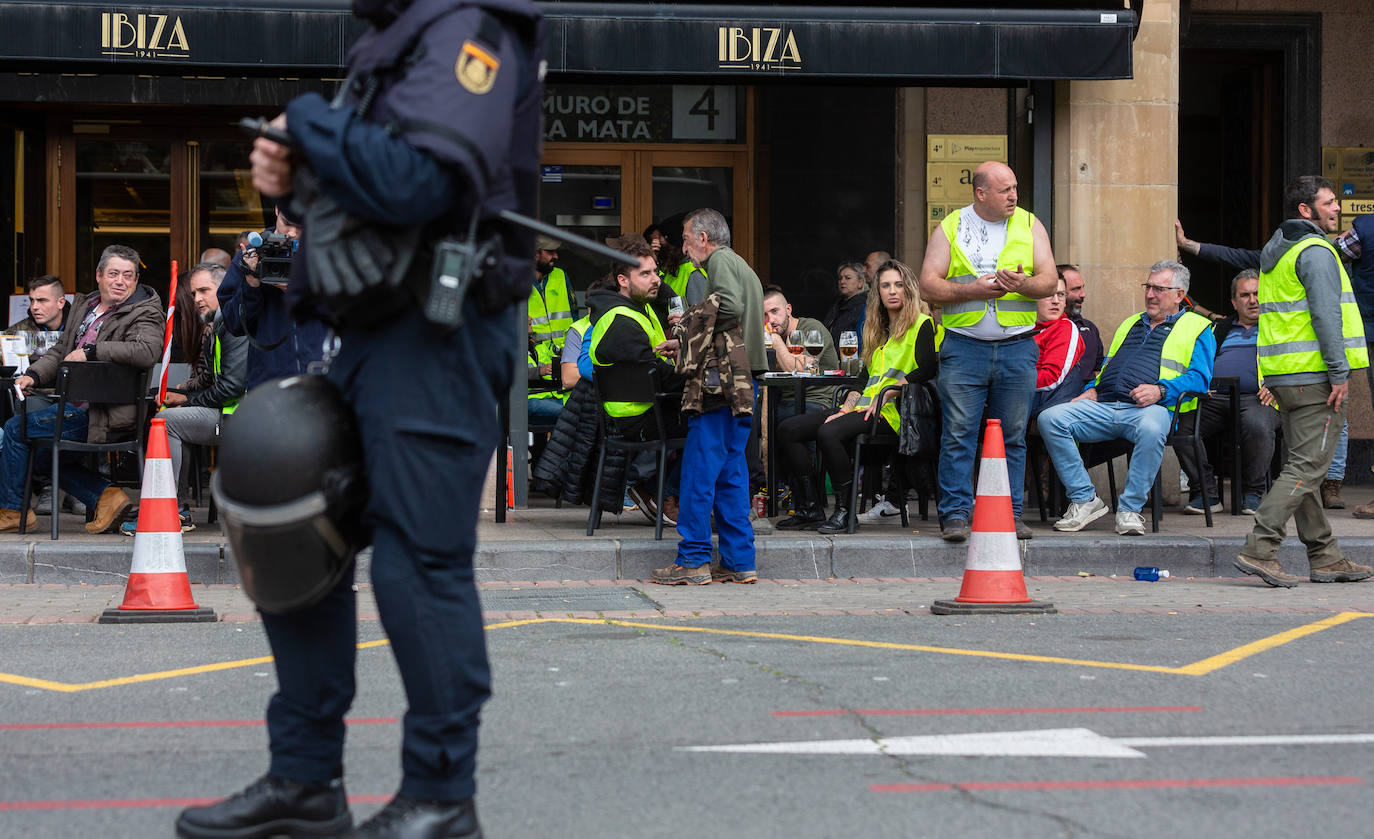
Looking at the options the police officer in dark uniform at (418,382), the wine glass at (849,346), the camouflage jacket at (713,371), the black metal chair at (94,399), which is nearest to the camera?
the police officer in dark uniform at (418,382)

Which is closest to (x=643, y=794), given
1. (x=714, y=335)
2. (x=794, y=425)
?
(x=714, y=335)

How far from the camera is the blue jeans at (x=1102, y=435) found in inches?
389

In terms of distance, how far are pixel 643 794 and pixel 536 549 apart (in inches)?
199

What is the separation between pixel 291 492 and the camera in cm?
321

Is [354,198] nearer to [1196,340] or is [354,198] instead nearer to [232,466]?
[232,466]

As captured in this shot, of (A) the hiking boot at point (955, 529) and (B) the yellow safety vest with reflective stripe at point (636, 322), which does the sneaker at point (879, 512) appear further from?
(B) the yellow safety vest with reflective stripe at point (636, 322)

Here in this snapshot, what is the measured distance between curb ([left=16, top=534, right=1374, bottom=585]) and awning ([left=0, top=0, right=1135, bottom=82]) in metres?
3.42

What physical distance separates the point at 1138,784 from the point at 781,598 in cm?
419

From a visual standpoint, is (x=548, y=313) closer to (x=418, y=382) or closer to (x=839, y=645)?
(x=839, y=645)

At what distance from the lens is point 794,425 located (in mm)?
10695

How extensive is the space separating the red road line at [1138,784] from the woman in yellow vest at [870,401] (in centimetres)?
582

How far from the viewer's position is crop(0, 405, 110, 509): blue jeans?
9922 mm

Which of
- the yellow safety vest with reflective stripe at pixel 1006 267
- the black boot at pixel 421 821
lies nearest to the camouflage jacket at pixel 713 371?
the yellow safety vest with reflective stripe at pixel 1006 267

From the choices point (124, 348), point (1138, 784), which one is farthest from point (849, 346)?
point (1138, 784)
